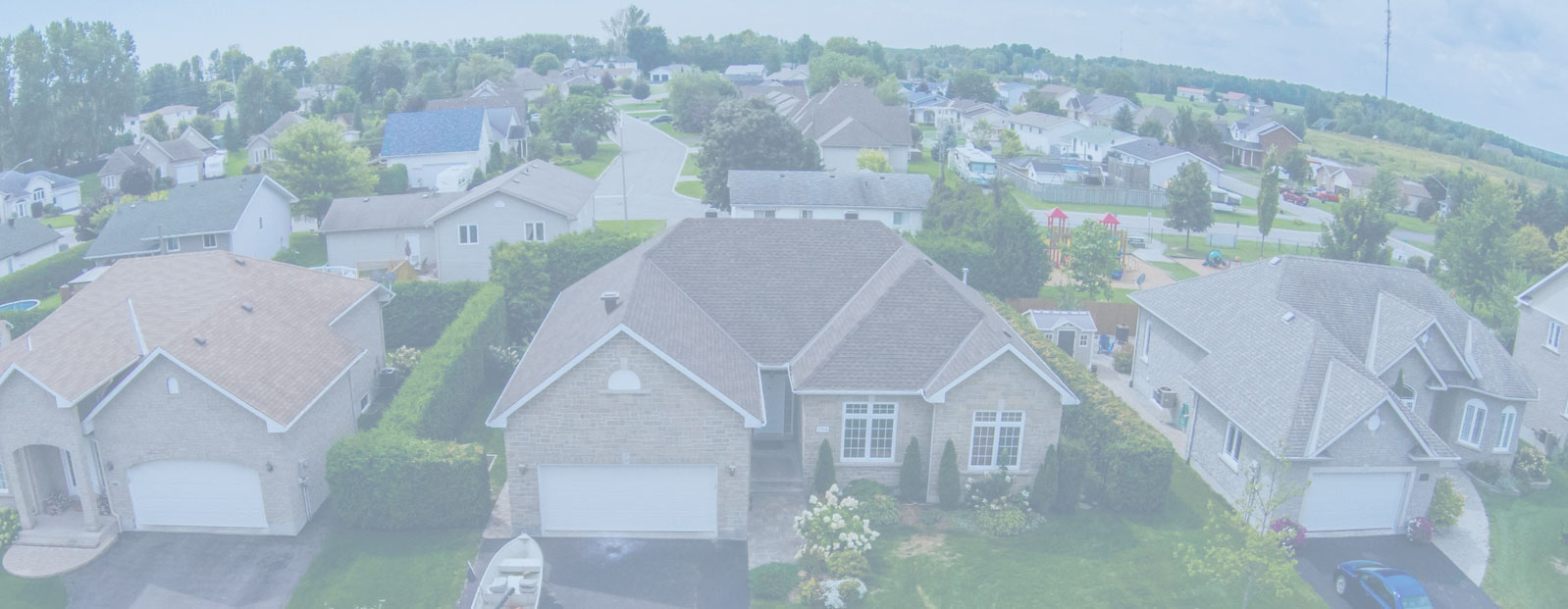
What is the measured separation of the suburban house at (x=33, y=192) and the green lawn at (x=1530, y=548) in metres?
86.7

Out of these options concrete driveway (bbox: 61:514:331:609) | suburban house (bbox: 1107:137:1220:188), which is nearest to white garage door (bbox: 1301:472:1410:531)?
concrete driveway (bbox: 61:514:331:609)

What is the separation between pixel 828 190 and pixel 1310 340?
118 feet

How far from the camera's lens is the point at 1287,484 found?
2550 cm

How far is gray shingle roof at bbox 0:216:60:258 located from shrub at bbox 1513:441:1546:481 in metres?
68.8

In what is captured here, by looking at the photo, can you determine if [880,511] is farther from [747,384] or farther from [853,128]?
[853,128]

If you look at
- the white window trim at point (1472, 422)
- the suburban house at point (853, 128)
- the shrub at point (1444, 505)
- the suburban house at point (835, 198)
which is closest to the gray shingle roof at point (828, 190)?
the suburban house at point (835, 198)

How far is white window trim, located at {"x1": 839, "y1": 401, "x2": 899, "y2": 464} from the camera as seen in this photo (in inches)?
1111

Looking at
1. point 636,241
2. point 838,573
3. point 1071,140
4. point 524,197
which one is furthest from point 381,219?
point 1071,140

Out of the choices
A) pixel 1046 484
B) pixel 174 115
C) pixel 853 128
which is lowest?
pixel 1046 484

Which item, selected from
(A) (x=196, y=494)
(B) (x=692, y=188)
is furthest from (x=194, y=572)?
(B) (x=692, y=188)

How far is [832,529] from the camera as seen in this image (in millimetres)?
25047

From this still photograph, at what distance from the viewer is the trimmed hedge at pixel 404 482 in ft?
84.3

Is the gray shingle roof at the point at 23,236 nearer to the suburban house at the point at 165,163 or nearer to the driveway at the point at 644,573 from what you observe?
the suburban house at the point at 165,163

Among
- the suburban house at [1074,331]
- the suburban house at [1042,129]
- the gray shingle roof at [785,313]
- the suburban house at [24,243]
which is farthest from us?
the suburban house at [1042,129]
